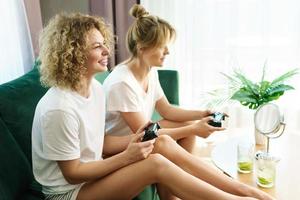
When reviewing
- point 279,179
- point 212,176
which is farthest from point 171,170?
point 279,179

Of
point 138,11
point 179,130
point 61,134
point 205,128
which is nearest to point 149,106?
point 179,130

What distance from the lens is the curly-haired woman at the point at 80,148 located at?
3.91 ft

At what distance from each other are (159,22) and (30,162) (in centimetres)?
86

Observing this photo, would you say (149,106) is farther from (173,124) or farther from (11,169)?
(11,169)

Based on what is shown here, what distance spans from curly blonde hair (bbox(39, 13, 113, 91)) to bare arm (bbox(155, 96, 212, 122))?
2.26 feet

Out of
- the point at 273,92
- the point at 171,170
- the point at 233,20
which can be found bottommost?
the point at 171,170

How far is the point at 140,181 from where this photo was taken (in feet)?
4.12

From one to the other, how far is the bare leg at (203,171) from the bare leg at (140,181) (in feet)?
0.45

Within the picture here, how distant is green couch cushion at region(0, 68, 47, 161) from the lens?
4.54 feet

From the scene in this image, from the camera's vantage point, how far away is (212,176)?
1.36 meters

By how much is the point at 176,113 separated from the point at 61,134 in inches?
32.6

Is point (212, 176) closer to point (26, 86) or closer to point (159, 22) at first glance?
point (159, 22)

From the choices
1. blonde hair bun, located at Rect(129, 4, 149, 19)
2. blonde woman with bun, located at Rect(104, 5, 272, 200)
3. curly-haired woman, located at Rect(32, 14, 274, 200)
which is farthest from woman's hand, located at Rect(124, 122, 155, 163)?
blonde hair bun, located at Rect(129, 4, 149, 19)

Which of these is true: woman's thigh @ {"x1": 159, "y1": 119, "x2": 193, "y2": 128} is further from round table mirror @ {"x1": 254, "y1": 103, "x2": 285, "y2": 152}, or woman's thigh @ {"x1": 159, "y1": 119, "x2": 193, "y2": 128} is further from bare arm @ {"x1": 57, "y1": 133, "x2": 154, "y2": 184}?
bare arm @ {"x1": 57, "y1": 133, "x2": 154, "y2": 184}
